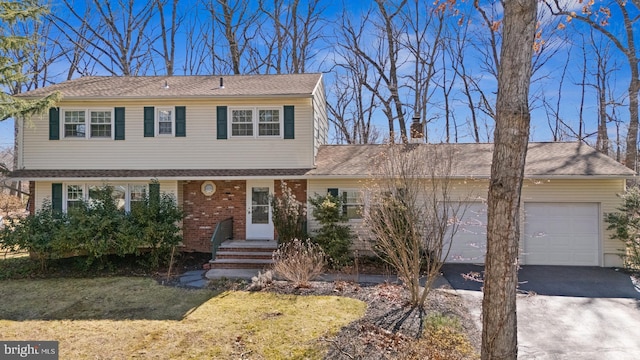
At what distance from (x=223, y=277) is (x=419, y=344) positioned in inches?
222

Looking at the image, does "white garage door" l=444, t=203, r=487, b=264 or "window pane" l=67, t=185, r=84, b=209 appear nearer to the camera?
"white garage door" l=444, t=203, r=487, b=264

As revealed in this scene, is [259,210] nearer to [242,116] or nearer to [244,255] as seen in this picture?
[244,255]

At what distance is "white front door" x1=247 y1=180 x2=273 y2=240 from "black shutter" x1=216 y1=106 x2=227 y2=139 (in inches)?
72.3

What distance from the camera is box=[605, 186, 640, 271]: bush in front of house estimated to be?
10117 mm

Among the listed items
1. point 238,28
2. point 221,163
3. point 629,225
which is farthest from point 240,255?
point 238,28

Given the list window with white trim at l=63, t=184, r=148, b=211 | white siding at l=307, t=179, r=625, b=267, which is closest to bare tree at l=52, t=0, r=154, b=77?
window with white trim at l=63, t=184, r=148, b=211

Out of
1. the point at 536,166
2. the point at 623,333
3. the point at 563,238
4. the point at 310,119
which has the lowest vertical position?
the point at 623,333

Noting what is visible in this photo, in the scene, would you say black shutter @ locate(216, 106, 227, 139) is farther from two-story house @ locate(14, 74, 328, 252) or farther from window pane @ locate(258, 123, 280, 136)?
window pane @ locate(258, 123, 280, 136)

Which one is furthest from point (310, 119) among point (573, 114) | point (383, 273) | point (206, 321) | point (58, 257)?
point (573, 114)

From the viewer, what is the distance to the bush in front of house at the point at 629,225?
33.2 ft

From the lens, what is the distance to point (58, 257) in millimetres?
10500

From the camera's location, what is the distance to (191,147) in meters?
11.9

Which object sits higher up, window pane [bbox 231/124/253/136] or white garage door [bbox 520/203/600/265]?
window pane [bbox 231/124/253/136]

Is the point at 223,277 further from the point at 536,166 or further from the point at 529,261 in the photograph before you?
the point at 536,166
